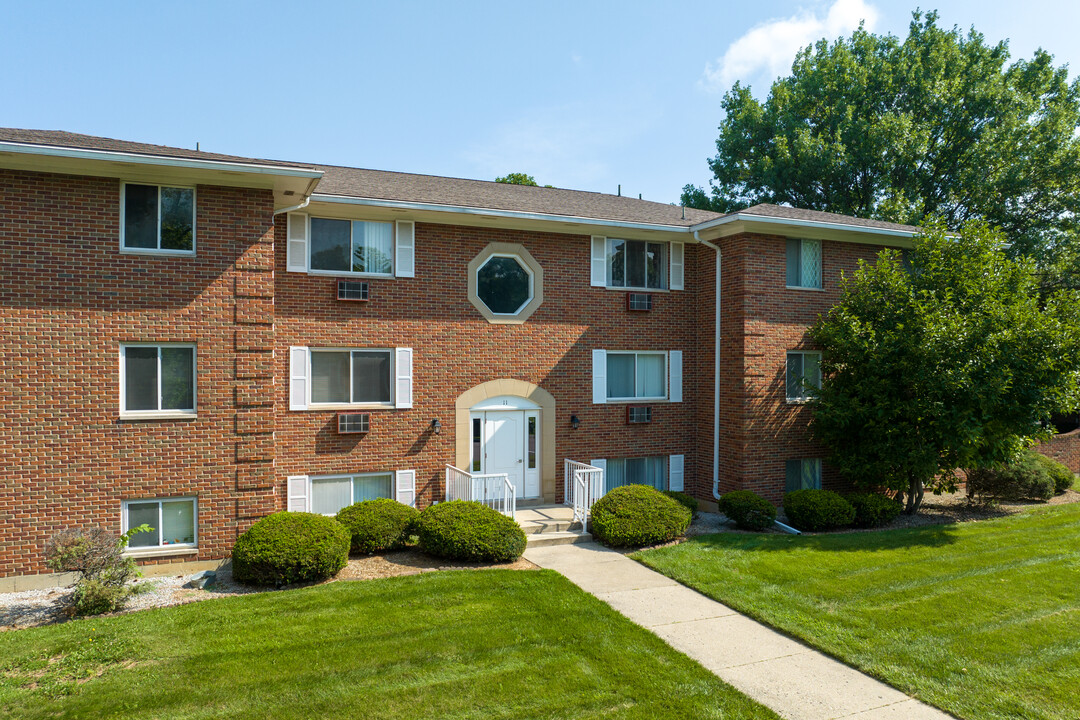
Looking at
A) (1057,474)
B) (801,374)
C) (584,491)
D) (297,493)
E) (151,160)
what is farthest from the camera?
(1057,474)

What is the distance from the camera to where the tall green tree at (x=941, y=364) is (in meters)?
12.2

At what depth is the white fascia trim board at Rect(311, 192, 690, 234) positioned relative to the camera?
1177cm

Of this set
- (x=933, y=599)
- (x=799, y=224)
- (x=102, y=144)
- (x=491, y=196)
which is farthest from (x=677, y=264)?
(x=102, y=144)

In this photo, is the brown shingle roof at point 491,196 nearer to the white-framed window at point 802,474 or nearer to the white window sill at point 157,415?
the white window sill at point 157,415

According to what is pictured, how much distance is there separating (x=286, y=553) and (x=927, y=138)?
26354mm

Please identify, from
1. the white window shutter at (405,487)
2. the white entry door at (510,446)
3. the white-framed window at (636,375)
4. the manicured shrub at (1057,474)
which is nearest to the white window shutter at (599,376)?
the white-framed window at (636,375)

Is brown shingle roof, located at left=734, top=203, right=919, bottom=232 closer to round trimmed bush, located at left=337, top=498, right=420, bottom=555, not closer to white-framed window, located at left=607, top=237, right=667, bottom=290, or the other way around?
white-framed window, located at left=607, top=237, right=667, bottom=290

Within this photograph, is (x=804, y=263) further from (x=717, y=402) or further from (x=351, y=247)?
(x=351, y=247)

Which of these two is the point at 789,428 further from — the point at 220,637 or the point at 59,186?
the point at 59,186

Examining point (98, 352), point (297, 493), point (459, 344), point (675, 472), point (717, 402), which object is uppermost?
point (459, 344)

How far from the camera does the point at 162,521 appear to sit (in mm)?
10156

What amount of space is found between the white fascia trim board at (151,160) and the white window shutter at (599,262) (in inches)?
249

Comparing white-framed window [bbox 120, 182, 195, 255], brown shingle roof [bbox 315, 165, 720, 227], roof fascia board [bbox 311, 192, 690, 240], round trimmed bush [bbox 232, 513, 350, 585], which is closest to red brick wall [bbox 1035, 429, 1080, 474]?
brown shingle roof [bbox 315, 165, 720, 227]

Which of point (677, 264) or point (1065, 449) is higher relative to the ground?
point (677, 264)
